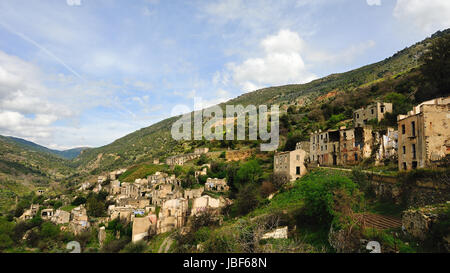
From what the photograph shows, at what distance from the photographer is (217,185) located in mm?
34469

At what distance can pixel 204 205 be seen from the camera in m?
24.1

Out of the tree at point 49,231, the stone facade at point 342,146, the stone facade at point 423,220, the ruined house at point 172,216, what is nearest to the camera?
the stone facade at point 423,220

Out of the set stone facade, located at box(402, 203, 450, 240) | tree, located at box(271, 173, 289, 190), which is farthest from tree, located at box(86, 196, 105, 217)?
stone facade, located at box(402, 203, 450, 240)

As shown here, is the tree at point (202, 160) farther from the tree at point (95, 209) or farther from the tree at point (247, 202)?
the tree at point (247, 202)

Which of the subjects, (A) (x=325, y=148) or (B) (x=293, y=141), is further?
(B) (x=293, y=141)

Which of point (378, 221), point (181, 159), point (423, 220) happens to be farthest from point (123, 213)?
point (181, 159)

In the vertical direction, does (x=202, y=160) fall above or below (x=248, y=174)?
above

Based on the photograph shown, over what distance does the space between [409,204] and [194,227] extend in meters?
12.4

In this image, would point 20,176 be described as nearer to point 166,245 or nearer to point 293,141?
point 293,141
